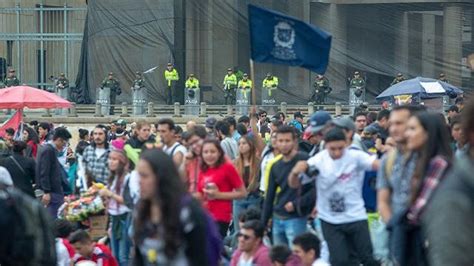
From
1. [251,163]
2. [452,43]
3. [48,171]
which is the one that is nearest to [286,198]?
[251,163]

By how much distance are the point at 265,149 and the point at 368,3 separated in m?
32.6

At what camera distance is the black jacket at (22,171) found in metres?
14.2

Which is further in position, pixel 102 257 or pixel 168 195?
pixel 102 257

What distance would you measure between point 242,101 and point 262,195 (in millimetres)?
28394

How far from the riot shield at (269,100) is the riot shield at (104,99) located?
4847 millimetres

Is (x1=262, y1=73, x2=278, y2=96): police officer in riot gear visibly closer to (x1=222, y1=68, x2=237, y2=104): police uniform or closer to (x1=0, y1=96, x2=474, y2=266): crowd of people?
(x1=222, y1=68, x2=237, y2=104): police uniform

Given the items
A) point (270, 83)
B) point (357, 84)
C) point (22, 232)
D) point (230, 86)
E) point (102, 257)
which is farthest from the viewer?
point (230, 86)

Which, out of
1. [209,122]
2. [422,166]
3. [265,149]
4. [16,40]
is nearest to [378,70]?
[16,40]

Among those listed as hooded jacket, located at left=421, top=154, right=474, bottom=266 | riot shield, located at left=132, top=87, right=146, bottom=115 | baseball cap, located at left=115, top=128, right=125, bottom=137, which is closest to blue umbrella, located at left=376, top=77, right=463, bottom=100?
baseball cap, located at left=115, top=128, right=125, bottom=137

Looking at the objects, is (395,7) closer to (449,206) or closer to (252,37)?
(252,37)

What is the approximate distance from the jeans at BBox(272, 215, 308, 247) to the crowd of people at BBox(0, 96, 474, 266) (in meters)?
0.01

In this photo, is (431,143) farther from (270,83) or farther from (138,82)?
(138,82)

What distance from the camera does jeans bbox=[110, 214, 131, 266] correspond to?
1237cm

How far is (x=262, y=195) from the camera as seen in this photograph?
13.2m
